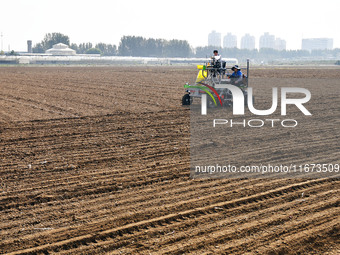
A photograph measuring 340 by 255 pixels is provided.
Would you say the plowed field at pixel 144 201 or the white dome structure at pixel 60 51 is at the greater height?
the white dome structure at pixel 60 51

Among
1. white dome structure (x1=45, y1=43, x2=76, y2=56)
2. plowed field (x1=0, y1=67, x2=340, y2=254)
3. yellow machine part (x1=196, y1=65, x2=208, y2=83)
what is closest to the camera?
plowed field (x1=0, y1=67, x2=340, y2=254)

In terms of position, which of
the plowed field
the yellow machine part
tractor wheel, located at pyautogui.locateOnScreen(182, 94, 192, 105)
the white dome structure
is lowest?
the plowed field

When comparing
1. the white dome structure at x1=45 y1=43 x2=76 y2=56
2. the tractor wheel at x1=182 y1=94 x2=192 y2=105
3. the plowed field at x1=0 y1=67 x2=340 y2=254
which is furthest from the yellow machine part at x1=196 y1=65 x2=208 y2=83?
the white dome structure at x1=45 y1=43 x2=76 y2=56

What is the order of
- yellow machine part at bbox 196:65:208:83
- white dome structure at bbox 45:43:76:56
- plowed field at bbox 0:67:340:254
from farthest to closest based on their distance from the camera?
white dome structure at bbox 45:43:76:56
yellow machine part at bbox 196:65:208:83
plowed field at bbox 0:67:340:254

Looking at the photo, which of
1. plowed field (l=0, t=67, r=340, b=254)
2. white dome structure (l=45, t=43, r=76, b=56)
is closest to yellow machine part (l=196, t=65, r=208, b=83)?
plowed field (l=0, t=67, r=340, b=254)

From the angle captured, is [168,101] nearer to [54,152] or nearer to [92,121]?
[92,121]

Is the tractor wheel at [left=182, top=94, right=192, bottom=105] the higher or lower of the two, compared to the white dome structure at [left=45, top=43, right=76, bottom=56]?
lower

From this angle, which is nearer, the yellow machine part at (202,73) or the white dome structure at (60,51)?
the yellow machine part at (202,73)

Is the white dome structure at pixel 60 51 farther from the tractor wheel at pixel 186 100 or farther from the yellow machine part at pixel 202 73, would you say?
the yellow machine part at pixel 202 73

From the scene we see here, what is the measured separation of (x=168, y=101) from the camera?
20.0 metres

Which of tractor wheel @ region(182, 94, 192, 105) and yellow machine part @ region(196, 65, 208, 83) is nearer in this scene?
yellow machine part @ region(196, 65, 208, 83)

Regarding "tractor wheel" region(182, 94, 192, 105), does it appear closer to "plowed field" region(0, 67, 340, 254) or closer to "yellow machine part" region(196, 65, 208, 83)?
"yellow machine part" region(196, 65, 208, 83)

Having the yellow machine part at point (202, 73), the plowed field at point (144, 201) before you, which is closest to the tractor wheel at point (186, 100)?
the yellow machine part at point (202, 73)

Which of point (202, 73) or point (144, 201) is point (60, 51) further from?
point (144, 201)
